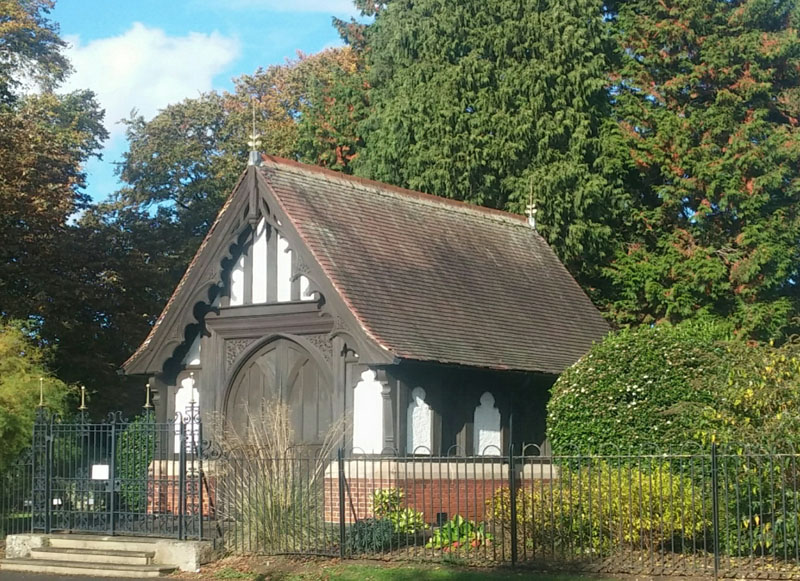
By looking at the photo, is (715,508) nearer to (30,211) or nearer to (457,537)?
(457,537)

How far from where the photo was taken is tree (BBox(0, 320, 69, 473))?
22.4m

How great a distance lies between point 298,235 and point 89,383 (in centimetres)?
1605

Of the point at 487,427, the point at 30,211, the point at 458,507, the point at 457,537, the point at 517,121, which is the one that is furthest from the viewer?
the point at 30,211

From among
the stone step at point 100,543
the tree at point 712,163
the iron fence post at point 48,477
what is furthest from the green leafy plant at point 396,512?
the tree at point 712,163

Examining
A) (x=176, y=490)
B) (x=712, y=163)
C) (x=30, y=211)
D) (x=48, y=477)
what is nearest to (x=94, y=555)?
(x=48, y=477)

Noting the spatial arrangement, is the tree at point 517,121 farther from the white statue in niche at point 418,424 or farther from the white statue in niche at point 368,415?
the white statue in niche at point 368,415

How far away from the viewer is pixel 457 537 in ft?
59.2

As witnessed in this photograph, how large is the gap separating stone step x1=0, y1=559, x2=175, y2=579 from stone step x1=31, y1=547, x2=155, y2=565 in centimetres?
15

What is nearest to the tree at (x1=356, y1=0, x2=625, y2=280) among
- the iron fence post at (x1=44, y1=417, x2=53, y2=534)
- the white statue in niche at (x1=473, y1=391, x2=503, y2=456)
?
the white statue in niche at (x1=473, y1=391, x2=503, y2=456)

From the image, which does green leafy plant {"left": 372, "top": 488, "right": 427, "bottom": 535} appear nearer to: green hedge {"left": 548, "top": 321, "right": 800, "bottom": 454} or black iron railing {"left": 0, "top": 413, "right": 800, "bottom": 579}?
black iron railing {"left": 0, "top": 413, "right": 800, "bottom": 579}

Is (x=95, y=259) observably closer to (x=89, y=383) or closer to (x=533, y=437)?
(x=89, y=383)

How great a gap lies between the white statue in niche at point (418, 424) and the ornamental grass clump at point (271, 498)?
2444mm

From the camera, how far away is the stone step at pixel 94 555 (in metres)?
18.7

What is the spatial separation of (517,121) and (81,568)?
60.8ft
